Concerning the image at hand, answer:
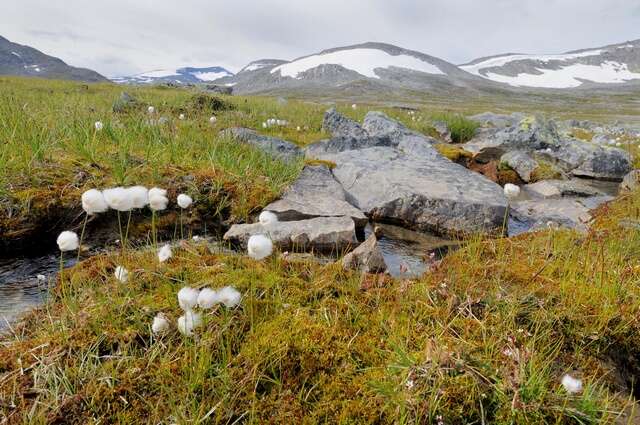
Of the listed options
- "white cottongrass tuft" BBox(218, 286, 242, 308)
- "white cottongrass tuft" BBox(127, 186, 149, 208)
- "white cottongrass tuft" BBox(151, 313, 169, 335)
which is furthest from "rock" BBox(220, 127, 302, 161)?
"white cottongrass tuft" BBox(151, 313, 169, 335)

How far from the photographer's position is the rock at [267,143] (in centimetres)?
792

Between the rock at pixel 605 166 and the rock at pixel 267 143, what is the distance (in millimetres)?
9100

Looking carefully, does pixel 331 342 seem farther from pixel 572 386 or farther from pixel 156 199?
pixel 156 199

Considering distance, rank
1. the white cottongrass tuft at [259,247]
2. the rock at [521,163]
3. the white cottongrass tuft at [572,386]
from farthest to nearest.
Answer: the rock at [521,163] < the white cottongrass tuft at [259,247] < the white cottongrass tuft at [572,386]

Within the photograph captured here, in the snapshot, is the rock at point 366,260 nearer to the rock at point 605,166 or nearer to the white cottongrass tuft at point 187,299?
the white cottongrass tuft at point 187,299

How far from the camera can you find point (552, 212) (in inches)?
265

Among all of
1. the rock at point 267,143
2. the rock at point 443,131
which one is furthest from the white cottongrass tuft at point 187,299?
the rock at point 443,131

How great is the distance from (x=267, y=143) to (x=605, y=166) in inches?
404

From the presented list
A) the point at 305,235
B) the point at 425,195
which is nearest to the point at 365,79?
the point at 425,195

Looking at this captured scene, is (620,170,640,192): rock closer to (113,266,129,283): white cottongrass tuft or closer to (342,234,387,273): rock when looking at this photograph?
(342,234,387,273): rock

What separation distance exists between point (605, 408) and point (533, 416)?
1.18 ft

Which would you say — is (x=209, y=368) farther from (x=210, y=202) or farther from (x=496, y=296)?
(x=210, y=202)

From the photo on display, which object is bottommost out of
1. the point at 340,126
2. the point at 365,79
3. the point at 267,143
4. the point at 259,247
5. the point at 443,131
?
the point at 259,247

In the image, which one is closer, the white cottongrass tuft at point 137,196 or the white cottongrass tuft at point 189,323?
the white cottongrass tuft at point 189,323
